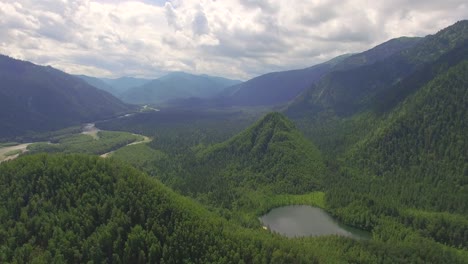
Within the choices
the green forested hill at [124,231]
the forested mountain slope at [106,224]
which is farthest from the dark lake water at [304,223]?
the forested mountain slope at [106,224]

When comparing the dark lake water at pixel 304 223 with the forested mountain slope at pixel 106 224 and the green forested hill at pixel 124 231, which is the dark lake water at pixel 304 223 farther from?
the forested mountain slope at pixel 106 224

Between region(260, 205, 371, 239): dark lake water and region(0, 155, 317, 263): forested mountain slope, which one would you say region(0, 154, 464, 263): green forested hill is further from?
region(260, 205, 371, 239): dark lake water

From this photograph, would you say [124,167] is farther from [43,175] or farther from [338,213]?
[338,213]

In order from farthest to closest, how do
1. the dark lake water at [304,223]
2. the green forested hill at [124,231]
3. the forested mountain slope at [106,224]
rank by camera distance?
the dark lake water at [304,223], the green forested hill at [124,231], the forested mountain slope at [106,224]

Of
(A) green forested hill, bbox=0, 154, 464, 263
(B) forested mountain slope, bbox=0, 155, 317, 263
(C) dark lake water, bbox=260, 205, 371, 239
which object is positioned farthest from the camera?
(C) dark lake water, bbox=260, 205, 371, 239

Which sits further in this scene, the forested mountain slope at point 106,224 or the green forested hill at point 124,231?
the green forested hill at point 124,231

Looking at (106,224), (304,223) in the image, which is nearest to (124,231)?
(106,224)

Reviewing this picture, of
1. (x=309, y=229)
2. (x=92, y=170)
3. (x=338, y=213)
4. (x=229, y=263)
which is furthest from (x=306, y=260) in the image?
(x=92, y=170)

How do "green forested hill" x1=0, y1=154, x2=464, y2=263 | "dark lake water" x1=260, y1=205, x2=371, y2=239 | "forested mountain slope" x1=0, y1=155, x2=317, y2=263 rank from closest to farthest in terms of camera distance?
"forested mountain slope" x1=0, y1=155, x2=317, y2=263
"green forested hill" x1=0, y1=154, x2=464, y2=263
"dark lake water" x1=260, y1=205, x2=371, y2=239

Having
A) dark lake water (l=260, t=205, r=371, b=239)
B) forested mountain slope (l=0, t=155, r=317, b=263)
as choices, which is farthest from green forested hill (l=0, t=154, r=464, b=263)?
dark lake water (l=260, t=205, r=371, b=239)
